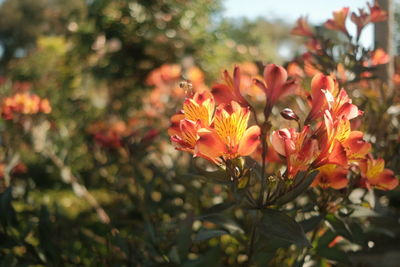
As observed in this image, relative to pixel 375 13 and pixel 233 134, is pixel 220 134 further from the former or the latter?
pixel 375 13

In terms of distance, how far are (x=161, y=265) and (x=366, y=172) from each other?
1.57 ft

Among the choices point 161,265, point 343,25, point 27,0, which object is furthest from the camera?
point 27,0

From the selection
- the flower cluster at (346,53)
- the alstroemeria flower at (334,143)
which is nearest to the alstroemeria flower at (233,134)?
the alstroemeria flower at (334,143)

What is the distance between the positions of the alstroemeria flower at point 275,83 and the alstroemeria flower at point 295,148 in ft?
0.35

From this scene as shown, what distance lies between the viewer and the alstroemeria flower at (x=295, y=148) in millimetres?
674

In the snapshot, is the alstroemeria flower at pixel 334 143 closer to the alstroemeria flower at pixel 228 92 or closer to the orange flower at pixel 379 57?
the alstroemeria flower at pixel 228 92

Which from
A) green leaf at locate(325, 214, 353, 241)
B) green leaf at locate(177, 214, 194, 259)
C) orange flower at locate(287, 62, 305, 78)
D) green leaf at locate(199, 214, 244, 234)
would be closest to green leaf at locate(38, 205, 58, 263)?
green leaf at locate(177, 214, 194, 259)

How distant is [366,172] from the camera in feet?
2.85

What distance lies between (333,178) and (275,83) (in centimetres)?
22

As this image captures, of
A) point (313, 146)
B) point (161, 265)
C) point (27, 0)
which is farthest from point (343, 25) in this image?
point (27, 0)

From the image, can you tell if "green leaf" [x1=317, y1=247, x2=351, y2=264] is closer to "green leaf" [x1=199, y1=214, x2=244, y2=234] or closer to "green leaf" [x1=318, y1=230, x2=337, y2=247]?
"green leaf" [x1=318, y1=230, x2=337, y2=247]

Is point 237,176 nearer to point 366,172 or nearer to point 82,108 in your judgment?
point 366,172

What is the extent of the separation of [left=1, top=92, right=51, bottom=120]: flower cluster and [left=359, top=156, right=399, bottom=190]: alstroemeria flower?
1.34m

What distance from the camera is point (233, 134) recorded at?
2.21 ft
